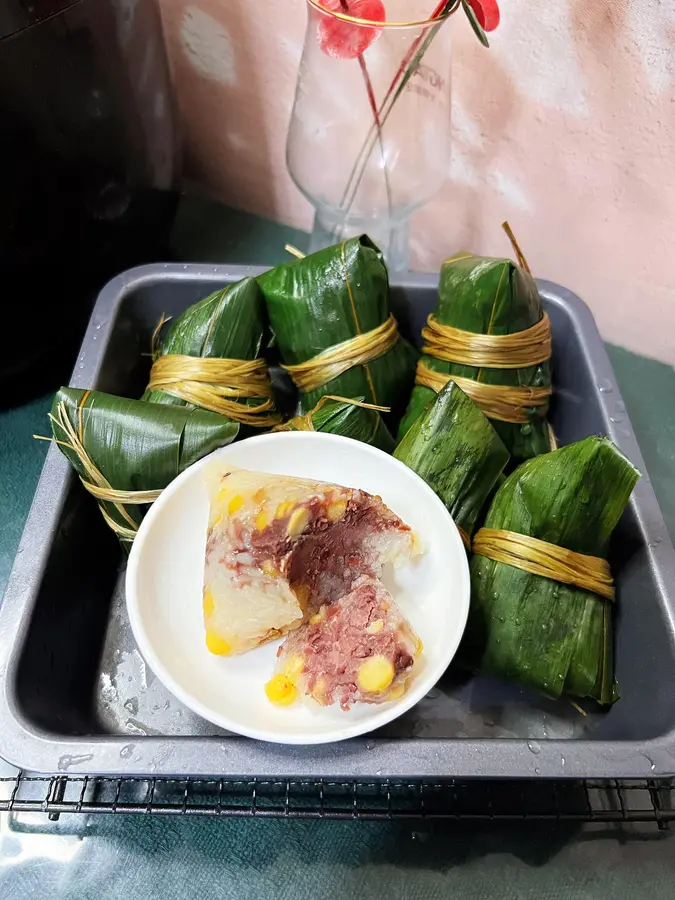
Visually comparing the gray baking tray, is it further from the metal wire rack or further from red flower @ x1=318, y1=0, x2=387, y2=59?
red flower @ x1=318, y1=0, x2=387, y2=59

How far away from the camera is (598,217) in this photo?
1.25 metres

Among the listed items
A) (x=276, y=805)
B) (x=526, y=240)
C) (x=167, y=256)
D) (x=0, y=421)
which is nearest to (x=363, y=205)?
(x=526, y=240)

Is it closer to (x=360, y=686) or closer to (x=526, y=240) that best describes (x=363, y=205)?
(x=526, y=240)

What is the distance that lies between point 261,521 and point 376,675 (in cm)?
23

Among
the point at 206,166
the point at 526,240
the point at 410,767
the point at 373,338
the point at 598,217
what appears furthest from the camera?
the point at 206,166

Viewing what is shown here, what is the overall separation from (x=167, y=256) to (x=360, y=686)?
3.72ft

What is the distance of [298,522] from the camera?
80cm

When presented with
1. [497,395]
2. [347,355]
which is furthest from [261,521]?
[497,395]

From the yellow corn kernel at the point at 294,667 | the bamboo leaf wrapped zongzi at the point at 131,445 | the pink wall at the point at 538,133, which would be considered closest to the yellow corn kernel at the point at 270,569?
the yellow corn kernel at the point at 294,667

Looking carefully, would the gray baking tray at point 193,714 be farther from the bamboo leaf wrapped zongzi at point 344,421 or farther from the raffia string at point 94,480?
the bamboo leaf wrapped zongzi at point 344,421

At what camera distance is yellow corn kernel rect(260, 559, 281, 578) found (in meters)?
0.78

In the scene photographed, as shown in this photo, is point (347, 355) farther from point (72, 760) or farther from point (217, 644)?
point (72, 760)

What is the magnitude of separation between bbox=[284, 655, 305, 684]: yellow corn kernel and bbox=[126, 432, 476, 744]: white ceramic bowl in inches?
1.5

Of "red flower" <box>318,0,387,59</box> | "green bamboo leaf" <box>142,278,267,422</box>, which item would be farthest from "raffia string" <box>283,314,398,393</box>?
"red flower" <box>318,0,387,59</box>
